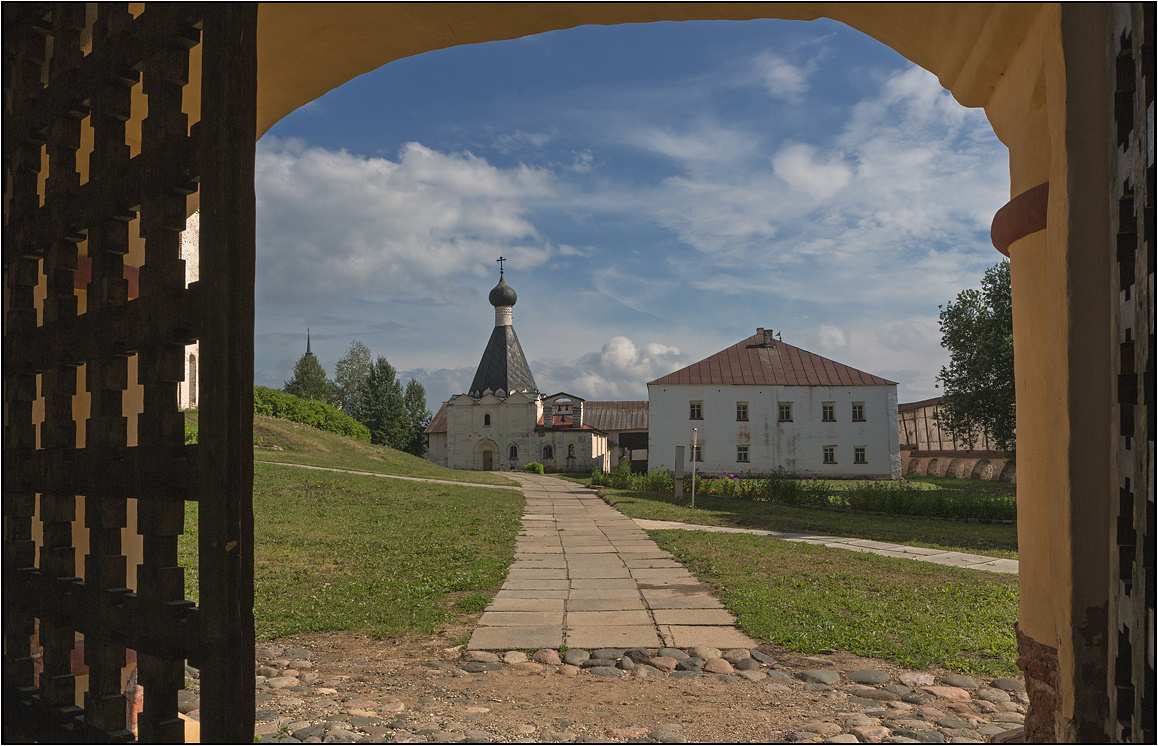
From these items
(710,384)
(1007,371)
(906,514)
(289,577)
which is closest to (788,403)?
(710,384)

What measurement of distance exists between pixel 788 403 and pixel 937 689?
2945 centimetres

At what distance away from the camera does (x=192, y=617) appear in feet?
5.40

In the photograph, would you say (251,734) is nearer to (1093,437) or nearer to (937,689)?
(1093,437)

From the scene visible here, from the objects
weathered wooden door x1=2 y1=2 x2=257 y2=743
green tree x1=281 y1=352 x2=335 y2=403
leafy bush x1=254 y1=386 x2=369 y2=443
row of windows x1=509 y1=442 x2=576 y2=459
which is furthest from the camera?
green tree x1=281 y1=352 x2=335 y2=403

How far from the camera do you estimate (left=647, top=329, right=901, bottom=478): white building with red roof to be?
31.5 m

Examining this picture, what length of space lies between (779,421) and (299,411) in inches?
883

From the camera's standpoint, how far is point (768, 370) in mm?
32625

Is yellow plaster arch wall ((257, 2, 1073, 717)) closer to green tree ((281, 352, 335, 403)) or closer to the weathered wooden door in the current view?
the weathered wooden door

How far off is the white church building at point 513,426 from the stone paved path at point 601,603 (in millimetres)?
30336

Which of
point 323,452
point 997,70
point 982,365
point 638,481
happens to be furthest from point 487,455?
point 997,70

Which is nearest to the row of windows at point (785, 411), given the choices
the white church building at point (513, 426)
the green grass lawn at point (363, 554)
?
the white church building at point (513, 426)

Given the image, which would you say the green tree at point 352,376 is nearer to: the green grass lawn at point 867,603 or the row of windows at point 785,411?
the row of windows at point 785,411

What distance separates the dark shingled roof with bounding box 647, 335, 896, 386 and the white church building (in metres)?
9.60

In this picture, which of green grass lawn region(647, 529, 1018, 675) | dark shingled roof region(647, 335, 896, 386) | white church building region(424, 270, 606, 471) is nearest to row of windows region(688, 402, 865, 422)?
dark shingled roof region(647, 335, 896, 386)
